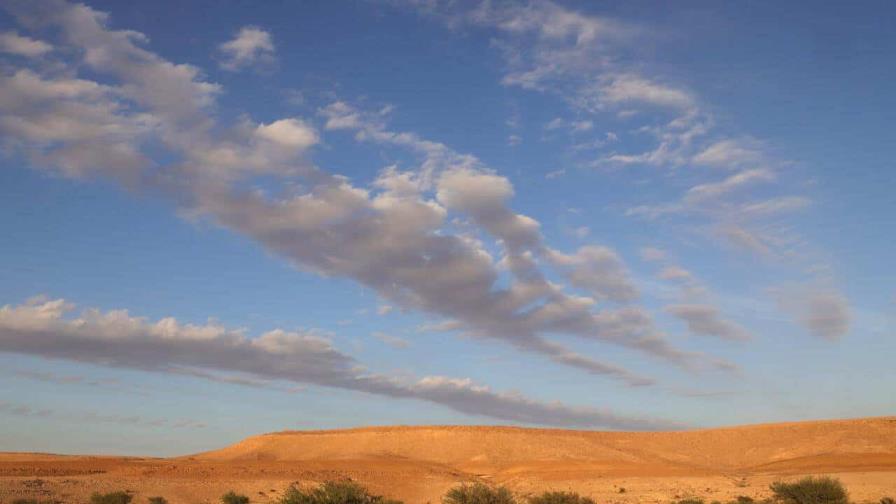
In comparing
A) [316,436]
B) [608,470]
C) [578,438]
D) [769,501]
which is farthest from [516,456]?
[769,501]

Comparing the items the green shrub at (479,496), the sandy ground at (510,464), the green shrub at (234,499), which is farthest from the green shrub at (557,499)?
the green shrub at (234,499)

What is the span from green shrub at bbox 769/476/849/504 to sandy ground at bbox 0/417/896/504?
3.66 m

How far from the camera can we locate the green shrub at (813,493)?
112ft

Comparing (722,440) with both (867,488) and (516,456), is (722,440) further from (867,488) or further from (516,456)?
(867,488)

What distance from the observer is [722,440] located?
283ft

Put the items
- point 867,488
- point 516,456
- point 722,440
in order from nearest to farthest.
→ point 867,488 < point 516,456 < point 722,440

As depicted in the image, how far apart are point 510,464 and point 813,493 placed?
138 feet

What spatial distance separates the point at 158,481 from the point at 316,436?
155ft

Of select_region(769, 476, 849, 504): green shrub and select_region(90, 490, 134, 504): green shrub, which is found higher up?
select_region(769, 476, 849, 504): green shrub

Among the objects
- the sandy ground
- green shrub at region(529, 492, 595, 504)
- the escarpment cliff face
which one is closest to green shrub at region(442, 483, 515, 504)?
green shrub at region(529, 492, 595, 504)

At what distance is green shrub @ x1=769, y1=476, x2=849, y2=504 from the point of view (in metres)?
34.0

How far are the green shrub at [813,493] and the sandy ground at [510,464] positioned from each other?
3.66 metres

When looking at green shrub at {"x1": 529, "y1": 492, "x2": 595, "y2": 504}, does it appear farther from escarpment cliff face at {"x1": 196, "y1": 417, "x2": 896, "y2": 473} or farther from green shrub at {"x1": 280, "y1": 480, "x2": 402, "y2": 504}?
escarpment cliff face at {"x1": 196, "y1": 417, "x2": 896, "y2": 473}

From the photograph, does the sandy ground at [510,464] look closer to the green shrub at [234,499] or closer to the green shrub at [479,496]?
the green shrub at [234,499]
